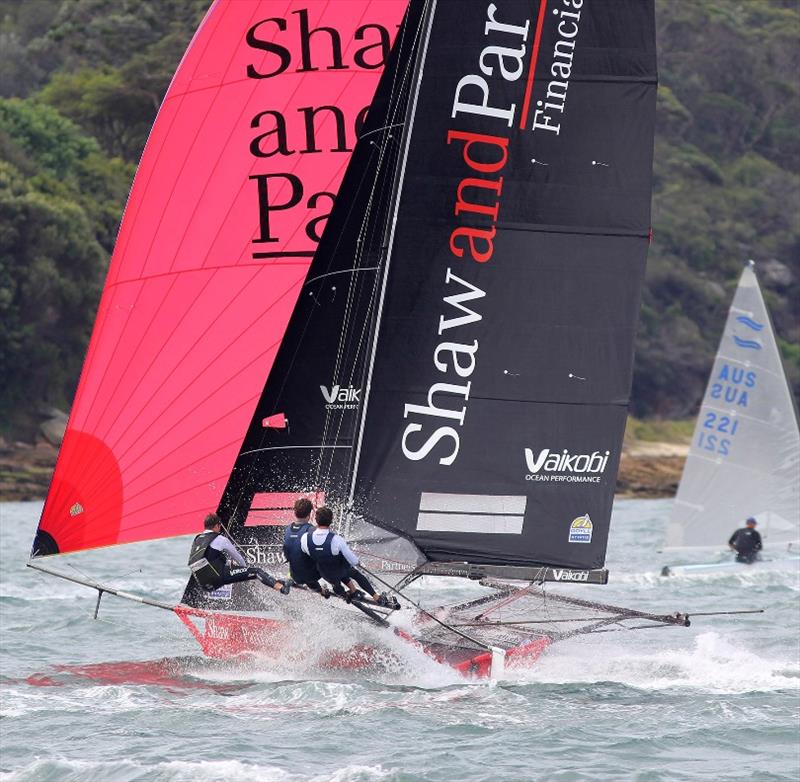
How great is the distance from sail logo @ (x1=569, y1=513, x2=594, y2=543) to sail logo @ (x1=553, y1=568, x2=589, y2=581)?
21 cm

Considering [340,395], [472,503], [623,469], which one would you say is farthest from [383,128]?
[623,469]

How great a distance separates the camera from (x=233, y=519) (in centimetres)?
1158

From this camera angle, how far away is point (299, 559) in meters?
10.5

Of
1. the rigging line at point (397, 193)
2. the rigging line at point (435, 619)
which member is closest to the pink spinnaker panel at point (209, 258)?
the rigging line at point (397, 193)

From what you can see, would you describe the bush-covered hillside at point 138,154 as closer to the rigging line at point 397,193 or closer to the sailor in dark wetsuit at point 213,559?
the rigging line at point 397,193

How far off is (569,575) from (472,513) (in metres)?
0.79

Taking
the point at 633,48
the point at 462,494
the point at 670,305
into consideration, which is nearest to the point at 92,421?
the point at 462,494

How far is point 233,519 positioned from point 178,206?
2.32 m

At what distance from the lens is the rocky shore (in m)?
32.6

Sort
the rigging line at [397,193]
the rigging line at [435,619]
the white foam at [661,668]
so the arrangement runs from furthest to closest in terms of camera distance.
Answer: the white foam at [661,668] → the rigging line at [397,193] → the rigging line at [435,619]

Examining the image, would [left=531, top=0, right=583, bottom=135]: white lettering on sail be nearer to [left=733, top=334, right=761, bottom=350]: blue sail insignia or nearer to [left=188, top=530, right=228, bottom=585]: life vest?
[left=188, top=530, right=228, bottom=585]: life vest

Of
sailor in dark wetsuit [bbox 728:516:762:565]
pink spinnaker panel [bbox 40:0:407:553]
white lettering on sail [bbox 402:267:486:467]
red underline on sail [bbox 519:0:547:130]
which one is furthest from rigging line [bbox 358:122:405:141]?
sailor in dark wetsuit [bbox 728:516:762:565]

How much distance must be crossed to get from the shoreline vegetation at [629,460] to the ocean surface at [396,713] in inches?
756

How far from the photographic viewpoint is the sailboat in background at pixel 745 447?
2112 centimetres
